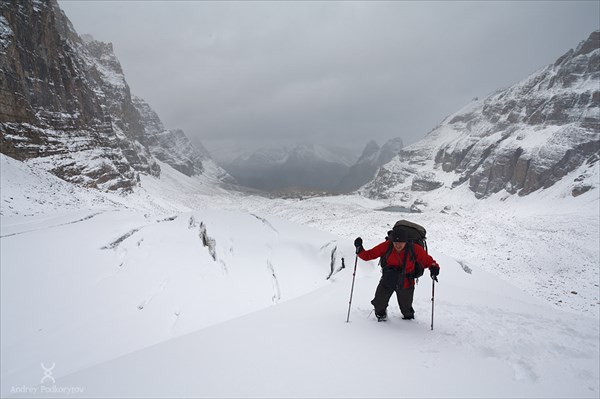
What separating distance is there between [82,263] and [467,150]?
507ft

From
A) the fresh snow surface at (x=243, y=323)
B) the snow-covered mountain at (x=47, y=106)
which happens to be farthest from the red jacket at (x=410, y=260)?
the snow-covered mountain at (x=47, y=106)

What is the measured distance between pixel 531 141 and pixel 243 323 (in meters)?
127

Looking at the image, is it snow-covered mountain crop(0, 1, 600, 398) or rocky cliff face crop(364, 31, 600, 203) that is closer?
snow-covered mountain crop(0, 1, 600, 398)

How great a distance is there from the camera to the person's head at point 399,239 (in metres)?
5.96

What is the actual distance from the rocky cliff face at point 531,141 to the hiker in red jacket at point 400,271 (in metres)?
81.7

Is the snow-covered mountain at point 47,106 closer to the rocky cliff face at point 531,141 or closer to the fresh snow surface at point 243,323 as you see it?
the fresh snow surface at point 243,323

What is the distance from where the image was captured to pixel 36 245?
1024 centimetres

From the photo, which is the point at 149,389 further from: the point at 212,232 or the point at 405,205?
the point at 405,205

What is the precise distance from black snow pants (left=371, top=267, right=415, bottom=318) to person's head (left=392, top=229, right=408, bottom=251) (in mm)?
555

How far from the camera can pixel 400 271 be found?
20.0 feet

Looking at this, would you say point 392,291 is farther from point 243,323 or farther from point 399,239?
point 243,323

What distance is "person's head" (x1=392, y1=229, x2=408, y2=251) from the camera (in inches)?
235

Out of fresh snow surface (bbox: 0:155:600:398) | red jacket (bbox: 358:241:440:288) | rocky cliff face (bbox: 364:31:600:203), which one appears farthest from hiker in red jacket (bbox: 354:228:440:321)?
rocky cliff face (bbox: 364:31:600:203)

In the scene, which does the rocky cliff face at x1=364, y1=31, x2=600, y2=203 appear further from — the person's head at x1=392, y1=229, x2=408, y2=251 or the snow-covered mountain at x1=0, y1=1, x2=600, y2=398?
the person's head at x1=392, y1=229, x2=408, y2=251
